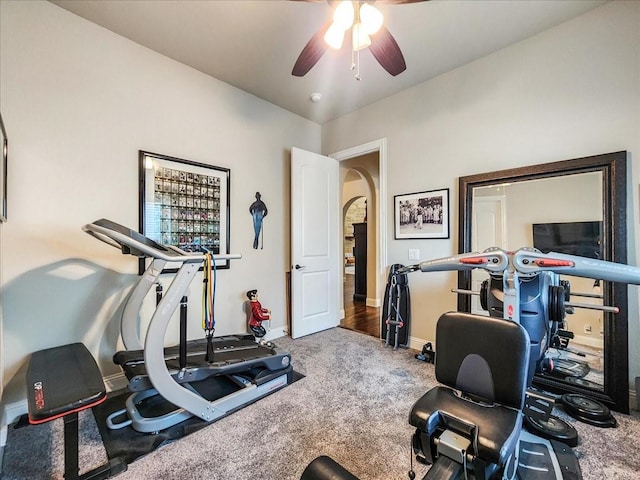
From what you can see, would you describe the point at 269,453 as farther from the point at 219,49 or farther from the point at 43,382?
the point at 219,49

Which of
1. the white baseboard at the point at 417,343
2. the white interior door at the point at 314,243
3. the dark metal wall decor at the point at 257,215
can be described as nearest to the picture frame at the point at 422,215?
the white interior door at the point at 314,243

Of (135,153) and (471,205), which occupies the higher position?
(135,153)

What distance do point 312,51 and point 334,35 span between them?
0.21 meters

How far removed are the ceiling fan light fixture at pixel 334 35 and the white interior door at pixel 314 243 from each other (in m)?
1.80

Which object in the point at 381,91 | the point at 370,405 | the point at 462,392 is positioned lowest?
the point at 370,405

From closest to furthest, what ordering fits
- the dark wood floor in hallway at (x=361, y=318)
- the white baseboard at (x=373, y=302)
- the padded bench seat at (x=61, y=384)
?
the padded bench seat at (x=61, y=384) < the dark wood floor in hallway at (x=361, y=318) < the white baseboard at (x=373, y=302)

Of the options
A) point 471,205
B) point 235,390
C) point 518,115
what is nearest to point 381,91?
point 518,115

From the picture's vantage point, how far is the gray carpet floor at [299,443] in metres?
1.51

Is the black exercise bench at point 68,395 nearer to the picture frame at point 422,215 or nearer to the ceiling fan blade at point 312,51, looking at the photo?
the ceiling fan blade at point 312,51

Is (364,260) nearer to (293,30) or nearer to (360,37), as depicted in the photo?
(293,30)

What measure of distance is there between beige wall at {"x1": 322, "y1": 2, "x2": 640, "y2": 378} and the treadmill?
1.90m

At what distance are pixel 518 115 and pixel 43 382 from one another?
12.7 feet

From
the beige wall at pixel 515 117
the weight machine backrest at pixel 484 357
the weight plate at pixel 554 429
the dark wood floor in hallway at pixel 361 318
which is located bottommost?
the dark wood floor in hallway at pixel 361 318

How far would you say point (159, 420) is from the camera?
1.79m
